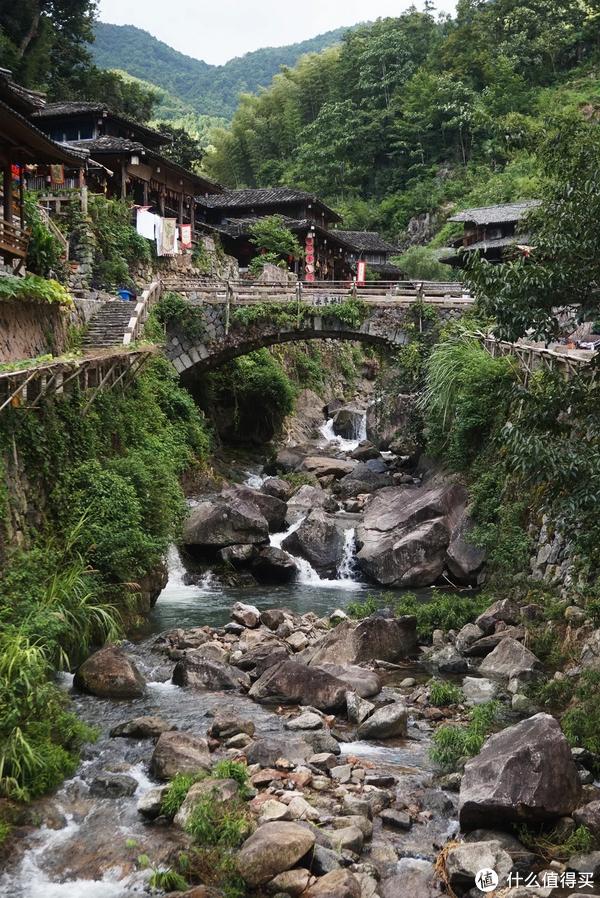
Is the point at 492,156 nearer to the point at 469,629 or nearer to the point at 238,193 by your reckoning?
the point at 238,193

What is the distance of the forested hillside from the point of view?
2886 inches

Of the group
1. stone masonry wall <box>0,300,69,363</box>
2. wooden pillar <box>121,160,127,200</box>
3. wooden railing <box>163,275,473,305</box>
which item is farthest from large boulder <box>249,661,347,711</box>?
wooden pillar <box>121,160,127,200</box>

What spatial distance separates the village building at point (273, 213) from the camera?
185ft

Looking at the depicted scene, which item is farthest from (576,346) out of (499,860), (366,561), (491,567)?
(499,860)

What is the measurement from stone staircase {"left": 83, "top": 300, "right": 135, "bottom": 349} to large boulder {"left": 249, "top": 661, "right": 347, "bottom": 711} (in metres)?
14.7

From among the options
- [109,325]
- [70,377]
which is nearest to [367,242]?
[109,325]

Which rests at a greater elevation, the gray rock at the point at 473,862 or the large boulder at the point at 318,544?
the gray rock at the point at 473,862

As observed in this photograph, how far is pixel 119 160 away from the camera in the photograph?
1625 inches

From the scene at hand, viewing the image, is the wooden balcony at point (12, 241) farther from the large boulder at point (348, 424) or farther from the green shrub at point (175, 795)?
the large boulder at point (348, 424)

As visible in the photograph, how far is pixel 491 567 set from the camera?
73.5 feet

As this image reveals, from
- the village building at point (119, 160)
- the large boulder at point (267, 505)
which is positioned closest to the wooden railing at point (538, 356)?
the large boulder at point (267, 505)

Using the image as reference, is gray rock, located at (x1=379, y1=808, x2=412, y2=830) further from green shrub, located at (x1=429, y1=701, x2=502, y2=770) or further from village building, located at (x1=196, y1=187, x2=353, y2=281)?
village building, located at (x1=196, y1=187, x2=353, y2=281)

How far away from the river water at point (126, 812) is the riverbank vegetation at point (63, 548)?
21.3 inches

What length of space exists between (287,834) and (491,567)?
1387cm
